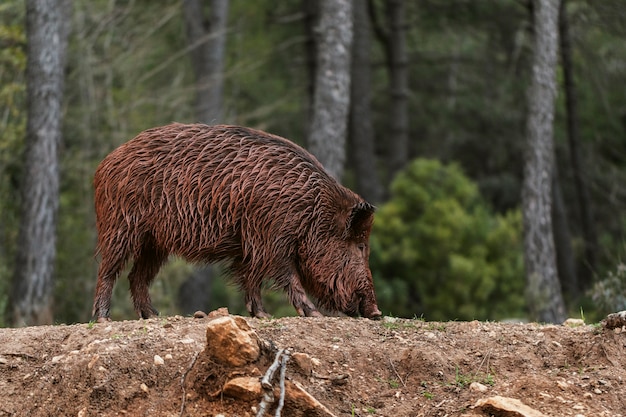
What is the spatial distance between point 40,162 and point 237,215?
22.5ft

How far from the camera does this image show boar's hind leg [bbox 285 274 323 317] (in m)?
8.33

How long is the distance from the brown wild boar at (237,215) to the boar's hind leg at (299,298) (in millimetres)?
11

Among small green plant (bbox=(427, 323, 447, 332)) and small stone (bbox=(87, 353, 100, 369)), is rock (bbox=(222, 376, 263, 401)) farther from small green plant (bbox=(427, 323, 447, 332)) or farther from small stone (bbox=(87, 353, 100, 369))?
small green plant (bbox=(427, 323, 447, 332))

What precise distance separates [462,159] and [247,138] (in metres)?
23.3

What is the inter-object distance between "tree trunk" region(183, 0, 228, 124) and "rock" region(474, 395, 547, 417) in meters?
15.2

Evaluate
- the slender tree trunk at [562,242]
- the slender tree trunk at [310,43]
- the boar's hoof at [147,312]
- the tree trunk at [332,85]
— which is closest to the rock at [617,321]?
the boar's hoof at [147,312]

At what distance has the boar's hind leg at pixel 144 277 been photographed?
28.6ft

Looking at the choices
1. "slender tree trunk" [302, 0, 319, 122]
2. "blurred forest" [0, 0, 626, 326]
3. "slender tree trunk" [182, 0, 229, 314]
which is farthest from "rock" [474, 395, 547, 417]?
"slender tree trunk" [302, 0, 319, 122]

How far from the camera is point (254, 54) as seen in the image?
82.9 ft

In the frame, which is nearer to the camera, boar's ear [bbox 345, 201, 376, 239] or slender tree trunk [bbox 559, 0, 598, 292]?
boar's ear [bbox 345, 201, 376, 239]

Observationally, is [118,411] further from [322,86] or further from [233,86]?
[233,86]

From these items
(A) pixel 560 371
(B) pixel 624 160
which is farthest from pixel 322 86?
(B) pixel 624 160

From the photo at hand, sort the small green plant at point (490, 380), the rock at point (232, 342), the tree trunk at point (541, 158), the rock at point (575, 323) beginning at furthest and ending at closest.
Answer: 1. the tree trunk at point (541, 158)
2. the rock at point (575, 323)
3. the small green plant at point (490, 380)
4. the rock at point (232, 342)

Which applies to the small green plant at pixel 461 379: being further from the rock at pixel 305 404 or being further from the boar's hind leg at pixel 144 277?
the boar's hind leg at pixel 144 277
